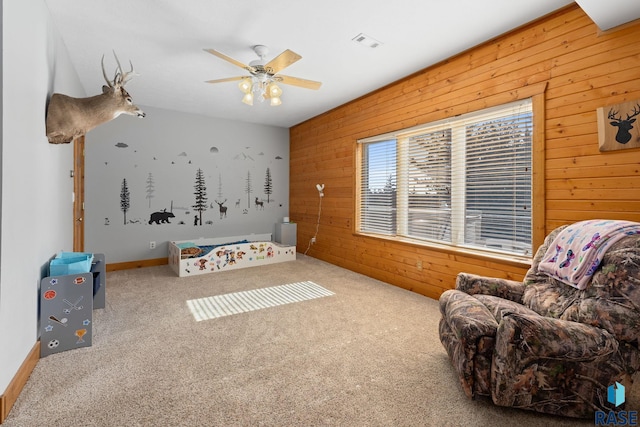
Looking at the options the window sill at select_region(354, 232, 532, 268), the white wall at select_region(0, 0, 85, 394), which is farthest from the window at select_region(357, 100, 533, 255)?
the white wall at select_region(0, 0, 85, 394)

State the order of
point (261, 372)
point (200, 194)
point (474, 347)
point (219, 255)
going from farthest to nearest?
point (200, 194) → point (219, 255) → point (261, 372) → point (474, 347)

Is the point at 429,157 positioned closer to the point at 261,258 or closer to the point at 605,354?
the point at 605,354

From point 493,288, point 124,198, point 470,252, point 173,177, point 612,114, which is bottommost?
point 493,288

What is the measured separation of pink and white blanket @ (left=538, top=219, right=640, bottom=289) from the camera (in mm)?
1680

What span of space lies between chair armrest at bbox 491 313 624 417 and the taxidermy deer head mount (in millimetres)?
3266

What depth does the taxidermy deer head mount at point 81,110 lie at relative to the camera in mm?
2271

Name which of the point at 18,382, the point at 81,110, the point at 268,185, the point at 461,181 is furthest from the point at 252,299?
the point at 268,185

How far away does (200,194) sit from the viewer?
5.24 meters

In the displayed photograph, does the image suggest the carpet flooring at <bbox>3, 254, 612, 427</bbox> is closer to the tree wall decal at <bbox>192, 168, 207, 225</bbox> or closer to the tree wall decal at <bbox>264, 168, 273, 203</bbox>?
the tree wall decal at <bbox>192, 168, 207, 225</bbox>

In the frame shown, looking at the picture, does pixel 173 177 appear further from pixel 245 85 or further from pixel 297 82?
pixel 297 82

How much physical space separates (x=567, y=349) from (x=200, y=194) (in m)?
5.13

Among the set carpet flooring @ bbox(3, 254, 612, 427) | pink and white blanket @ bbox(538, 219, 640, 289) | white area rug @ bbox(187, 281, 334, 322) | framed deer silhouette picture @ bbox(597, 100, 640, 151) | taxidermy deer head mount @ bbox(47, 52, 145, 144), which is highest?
taxidermy deer head mount @ bbox(47, 52, 145, 144)

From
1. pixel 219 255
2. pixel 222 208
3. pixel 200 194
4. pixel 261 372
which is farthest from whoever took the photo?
pixel 222 208

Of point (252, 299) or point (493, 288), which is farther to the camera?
point (252, 299)
